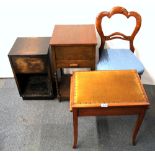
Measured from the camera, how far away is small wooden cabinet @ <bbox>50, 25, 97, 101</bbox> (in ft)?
4.91

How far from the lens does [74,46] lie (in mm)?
1510

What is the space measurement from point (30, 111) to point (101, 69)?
81 cm

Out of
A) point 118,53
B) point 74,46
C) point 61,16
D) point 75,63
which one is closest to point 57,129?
point 75,63

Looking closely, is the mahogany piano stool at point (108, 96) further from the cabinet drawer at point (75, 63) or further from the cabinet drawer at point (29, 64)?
the cabinet drawer at point (29, 64)

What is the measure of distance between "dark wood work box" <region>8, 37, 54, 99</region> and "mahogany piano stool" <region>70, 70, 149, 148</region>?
1.36ft

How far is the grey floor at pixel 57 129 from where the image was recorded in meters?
1.56

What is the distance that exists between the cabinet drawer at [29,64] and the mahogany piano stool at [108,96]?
0.41m

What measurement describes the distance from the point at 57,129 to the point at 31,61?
25.0 inches

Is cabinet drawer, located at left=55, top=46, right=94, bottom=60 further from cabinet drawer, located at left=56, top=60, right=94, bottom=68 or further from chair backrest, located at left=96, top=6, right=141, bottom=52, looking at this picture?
chair backrest, located at left=96, top=6, right=141, bottom=52

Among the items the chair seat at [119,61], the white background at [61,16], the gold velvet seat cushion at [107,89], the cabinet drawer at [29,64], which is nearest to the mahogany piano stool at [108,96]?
the gold velvet seat cushion at [107,89]

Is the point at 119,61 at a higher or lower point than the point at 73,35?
lower

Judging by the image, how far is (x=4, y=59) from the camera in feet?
7.00

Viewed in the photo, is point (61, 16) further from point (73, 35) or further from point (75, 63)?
point (75, 63)

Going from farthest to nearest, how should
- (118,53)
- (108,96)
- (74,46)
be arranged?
(118,53) < (74,46) < (108,96)
